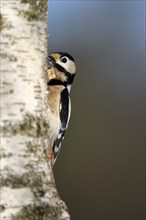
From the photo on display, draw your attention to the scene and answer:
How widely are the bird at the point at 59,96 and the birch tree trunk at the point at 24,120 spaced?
880mm

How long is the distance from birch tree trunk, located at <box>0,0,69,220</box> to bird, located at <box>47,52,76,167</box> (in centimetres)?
88

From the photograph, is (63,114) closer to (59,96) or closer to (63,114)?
(63,114)

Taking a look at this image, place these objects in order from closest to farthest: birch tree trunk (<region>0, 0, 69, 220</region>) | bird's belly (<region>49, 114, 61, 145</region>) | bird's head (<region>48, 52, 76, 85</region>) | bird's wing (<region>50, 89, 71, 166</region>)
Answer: birch tree trunk (<region>0, 0, 69, 220</region>) → bird's belly (<region>49, 114, 61, 145</region>) → bird's wing (<region>50, 89, 71, 166</region>) → bird's head (<region>48, 52, 76, 85</region>)

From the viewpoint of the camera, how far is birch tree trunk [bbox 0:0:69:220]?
2.84 metres

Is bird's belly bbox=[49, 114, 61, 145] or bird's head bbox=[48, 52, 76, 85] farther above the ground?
bird's head bbox=[48, 52, 76, 85]

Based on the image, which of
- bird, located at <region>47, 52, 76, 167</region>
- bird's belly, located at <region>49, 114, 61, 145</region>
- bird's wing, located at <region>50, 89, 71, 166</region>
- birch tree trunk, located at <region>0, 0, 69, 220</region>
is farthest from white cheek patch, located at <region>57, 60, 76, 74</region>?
birch tree trunk, located at <region>0, 0, 69, 220</region>

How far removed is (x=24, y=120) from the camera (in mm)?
2898

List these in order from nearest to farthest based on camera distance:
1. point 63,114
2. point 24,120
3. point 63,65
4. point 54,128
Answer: point 24,120 → point 54,128 → point 63,114 → point 63,65

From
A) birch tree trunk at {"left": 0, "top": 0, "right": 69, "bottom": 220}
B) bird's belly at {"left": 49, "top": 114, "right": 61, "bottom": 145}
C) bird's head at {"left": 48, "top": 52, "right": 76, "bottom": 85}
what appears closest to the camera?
birch tree trunk at {"left": 0, "top": 0, "right": 69, "bottom": 220}

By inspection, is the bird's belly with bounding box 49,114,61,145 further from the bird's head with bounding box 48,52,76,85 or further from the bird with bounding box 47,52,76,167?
the bird's head with bounding box 48,52,76,85

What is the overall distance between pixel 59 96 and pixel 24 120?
3.84 feet

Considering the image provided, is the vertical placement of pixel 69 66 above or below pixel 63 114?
above

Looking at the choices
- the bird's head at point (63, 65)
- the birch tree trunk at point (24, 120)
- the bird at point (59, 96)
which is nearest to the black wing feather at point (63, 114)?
the bird at point (59, 96)

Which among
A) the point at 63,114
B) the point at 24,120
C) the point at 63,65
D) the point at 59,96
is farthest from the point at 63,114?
the point at 24,120
